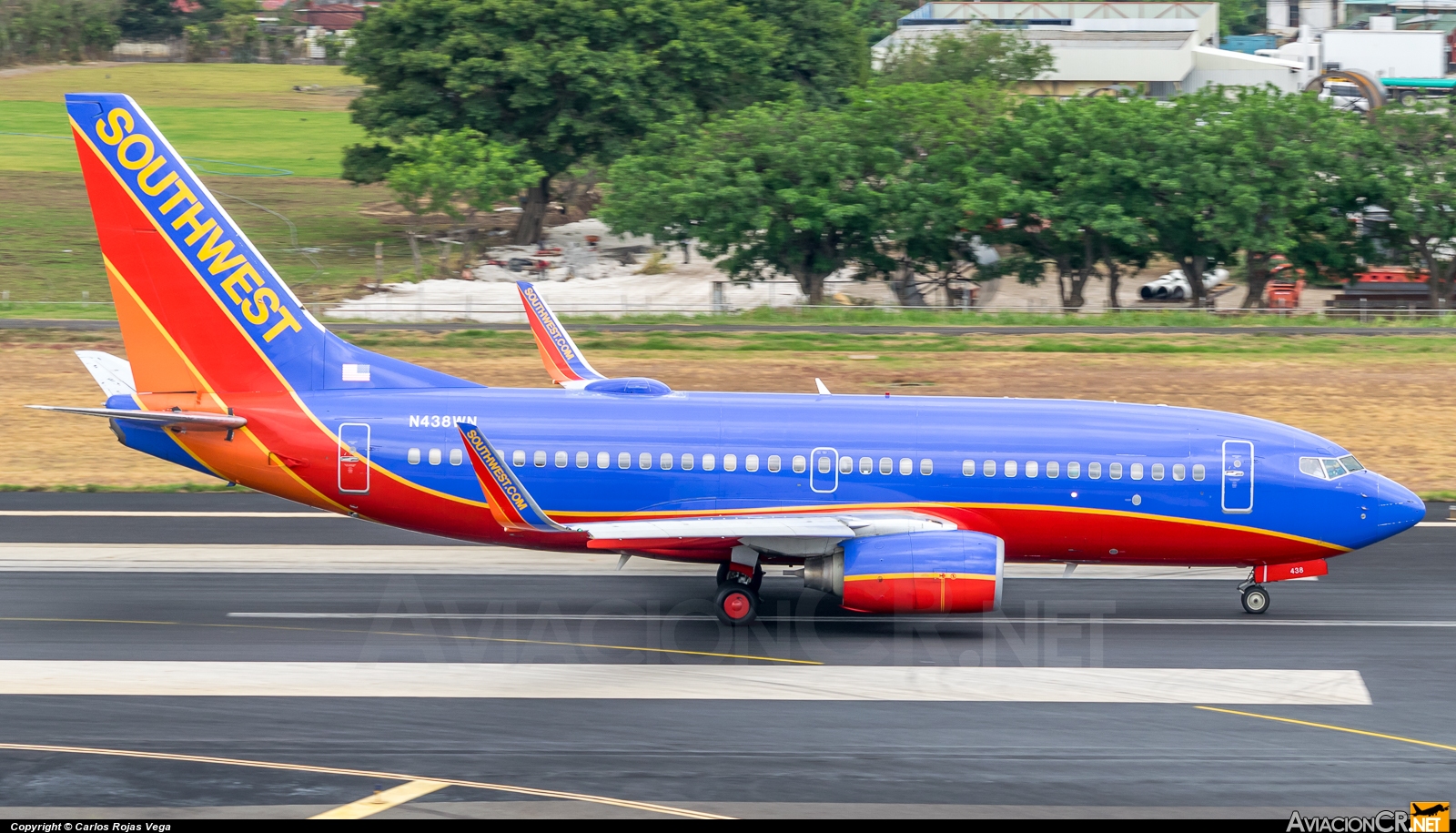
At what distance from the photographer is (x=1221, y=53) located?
431 feet

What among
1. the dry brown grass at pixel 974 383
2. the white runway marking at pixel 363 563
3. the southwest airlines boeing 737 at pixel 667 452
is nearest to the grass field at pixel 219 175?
the dry brown grass at pixel 974 383

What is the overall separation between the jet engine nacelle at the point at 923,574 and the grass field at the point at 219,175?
1838 inches

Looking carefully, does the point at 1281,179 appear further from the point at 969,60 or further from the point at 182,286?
the point at 182,286

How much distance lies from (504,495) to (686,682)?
3.85 meters

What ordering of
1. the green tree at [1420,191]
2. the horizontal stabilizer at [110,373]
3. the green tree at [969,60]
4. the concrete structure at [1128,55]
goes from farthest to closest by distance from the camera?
the concrete structure at [1128,55] → the green tree at [969,60] → the green tree at [1420,191] → the horizontal stabilizer at [110,373]

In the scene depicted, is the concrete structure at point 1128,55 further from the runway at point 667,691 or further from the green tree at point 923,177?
the runway at point 667,691

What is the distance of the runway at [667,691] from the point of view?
16.3 metres

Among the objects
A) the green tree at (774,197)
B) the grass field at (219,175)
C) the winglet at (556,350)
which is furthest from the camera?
the grass field at (219,175)

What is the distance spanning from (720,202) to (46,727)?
49986mm

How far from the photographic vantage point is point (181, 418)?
22.5m

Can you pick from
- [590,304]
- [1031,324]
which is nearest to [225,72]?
[590,304]

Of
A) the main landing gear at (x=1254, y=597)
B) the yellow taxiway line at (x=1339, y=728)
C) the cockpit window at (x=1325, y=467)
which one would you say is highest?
the cockpit window at (x=1325, y=467)

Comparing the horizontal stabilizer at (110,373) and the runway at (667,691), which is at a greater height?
the horizontal stabilizer at (110,373)

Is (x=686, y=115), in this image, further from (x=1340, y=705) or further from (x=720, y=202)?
(x=1340, y=705)
